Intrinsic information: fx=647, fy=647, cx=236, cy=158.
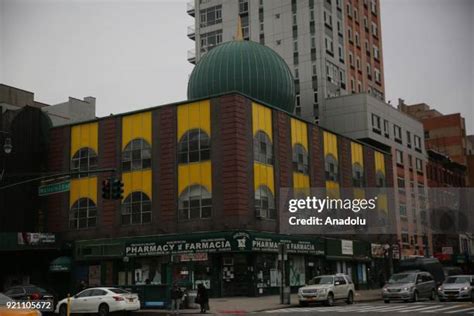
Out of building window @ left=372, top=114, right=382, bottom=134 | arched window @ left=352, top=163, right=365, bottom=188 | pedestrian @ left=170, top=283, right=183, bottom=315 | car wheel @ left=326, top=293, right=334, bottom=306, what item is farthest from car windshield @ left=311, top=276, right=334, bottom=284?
building window @ left=372, top=114, right=382, bottom=134

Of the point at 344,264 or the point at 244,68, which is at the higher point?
the point at 244,68

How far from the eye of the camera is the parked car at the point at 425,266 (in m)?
51.1

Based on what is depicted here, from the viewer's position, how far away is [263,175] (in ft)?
156

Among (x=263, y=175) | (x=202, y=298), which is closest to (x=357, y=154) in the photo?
(x=263, y=175)

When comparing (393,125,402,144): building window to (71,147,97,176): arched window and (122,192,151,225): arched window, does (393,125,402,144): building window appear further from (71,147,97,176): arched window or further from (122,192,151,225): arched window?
(71,147,97,176): arched window

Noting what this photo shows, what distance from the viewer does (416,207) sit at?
256ft

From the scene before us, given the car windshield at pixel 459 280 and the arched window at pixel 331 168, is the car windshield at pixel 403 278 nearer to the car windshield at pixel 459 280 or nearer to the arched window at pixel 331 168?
the car windshield at pixel 459 280

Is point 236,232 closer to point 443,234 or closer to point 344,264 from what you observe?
point 344,264

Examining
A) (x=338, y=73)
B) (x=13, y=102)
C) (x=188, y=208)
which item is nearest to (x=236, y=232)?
(x=188, y=208)

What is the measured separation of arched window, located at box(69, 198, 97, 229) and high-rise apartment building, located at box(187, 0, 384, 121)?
105ft

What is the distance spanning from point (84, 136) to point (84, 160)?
2.00 meters

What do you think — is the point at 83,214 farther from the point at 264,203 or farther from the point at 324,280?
the point at 324,280

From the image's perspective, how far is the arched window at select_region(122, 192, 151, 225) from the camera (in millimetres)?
48375

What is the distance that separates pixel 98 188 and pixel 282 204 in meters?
14.5
